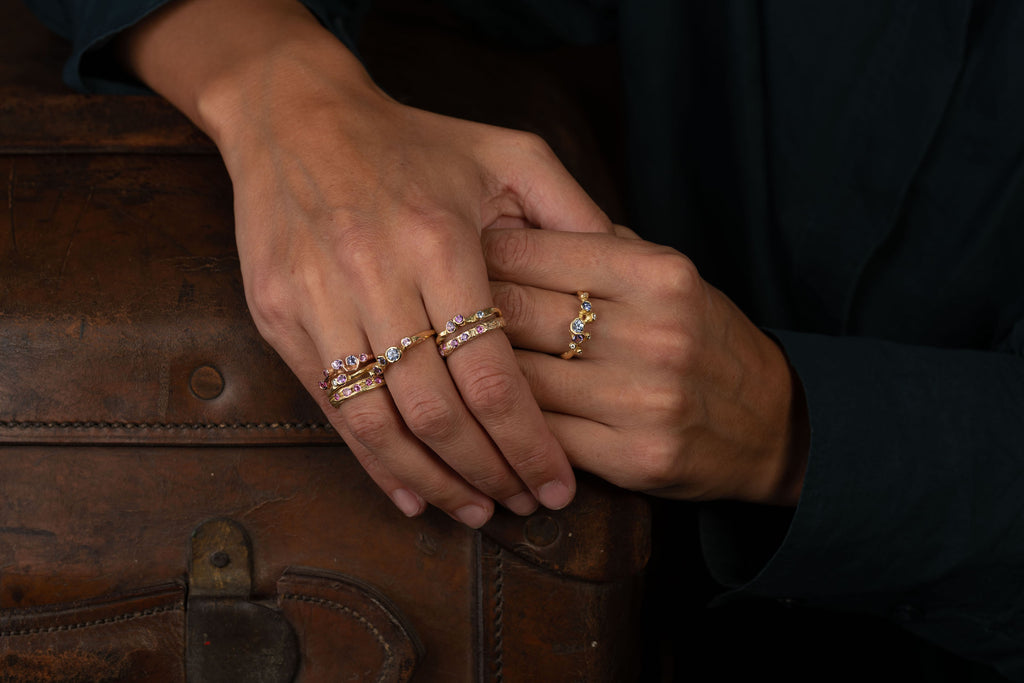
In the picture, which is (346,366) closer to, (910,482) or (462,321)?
(462,321)

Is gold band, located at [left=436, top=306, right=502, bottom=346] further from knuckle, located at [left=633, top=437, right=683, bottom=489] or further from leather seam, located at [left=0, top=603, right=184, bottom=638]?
leather seam, located at [left=0, top=603, right=184, bottom=638]

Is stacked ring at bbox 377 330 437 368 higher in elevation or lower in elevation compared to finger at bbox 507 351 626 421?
higher

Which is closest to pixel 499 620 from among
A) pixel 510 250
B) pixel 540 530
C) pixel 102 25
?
pixel 540 530

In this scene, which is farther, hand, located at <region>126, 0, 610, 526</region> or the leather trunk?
the leather trunk

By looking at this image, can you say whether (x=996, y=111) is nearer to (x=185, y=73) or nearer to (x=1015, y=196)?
(x=1015, y=196)

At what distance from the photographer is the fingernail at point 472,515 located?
0.60 metres

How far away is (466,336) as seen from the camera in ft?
1.68

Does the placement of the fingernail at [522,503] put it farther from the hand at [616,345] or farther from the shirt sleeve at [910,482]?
the shirt sleeve at [910,482]

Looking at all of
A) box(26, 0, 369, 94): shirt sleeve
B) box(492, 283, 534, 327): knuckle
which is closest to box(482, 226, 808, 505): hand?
box(492, 283, 534, 327): knuckle

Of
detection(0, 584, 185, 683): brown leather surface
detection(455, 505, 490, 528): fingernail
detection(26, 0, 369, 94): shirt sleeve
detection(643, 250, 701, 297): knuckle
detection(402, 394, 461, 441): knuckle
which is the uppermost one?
detection(26, 0, 369, 94): shirt sleeve

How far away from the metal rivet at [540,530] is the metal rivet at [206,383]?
277 mm

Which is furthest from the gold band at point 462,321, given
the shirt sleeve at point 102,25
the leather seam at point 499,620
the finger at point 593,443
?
the shirt sleeve at point 102,25

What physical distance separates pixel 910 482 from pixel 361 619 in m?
0.48

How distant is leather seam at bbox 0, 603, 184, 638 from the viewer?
2.01ft
